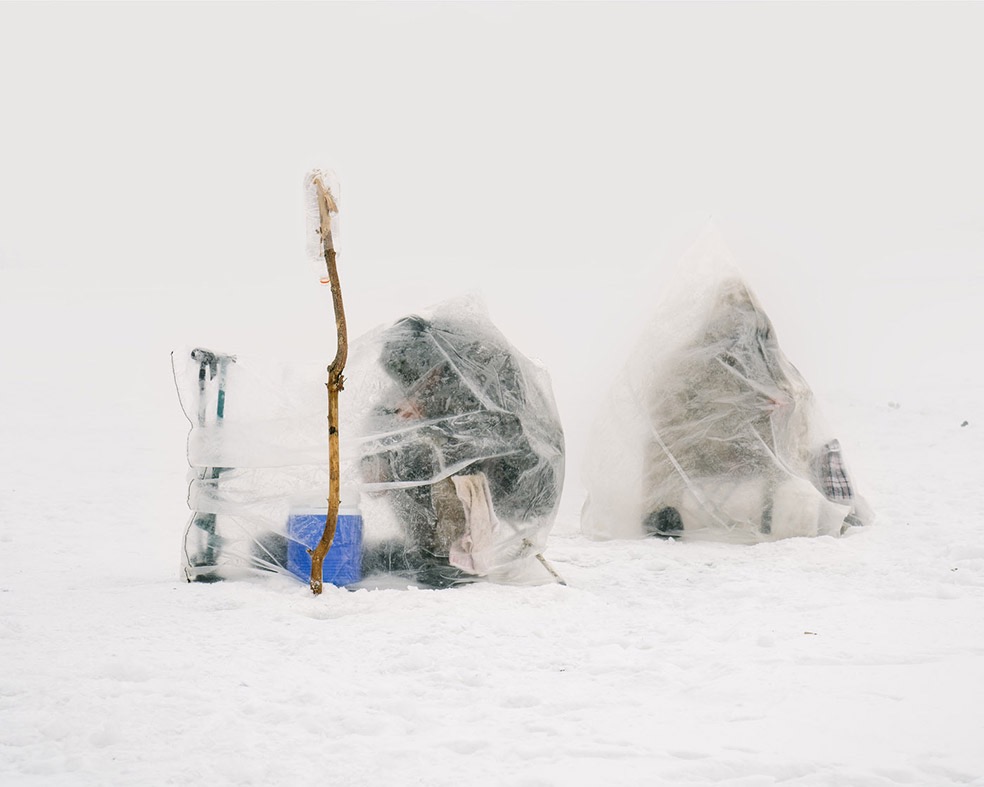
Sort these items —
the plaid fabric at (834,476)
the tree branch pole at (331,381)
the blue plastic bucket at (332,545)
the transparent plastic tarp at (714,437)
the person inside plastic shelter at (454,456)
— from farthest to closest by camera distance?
the plaid fabric at (834,476), the transparent plastic tarp at (714,437), the person inside plastic shelter at (454,456), the blue plastic bucket at (332,545), the tree branch pole at (331,381)

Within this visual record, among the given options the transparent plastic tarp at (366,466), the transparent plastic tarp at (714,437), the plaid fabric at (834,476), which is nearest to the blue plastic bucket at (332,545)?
the transparent plastic tarp at (366,466)

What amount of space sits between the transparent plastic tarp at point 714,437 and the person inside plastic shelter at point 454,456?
3.16ft

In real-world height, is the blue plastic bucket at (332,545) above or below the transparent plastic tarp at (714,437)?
below

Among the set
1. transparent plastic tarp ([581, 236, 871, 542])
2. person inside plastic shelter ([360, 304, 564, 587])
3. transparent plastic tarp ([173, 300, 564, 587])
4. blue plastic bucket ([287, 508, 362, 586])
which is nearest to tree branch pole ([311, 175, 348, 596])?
blue plastic bucket ([287, 508, 362, 586])

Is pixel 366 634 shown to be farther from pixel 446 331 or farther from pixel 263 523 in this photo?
pixel 446 331

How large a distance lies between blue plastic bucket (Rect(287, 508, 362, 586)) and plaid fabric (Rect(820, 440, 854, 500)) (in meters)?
2.46

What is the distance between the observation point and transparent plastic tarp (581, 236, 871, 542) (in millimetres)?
4430

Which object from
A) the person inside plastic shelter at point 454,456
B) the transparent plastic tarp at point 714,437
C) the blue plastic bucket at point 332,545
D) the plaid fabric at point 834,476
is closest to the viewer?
the blue plastic bucket at point 332,545

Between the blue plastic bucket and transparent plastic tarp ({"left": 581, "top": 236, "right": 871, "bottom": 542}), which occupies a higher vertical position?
transparent plastic tarp ({"left": 581, "top": 236, "right": 871, "bottom": 542})

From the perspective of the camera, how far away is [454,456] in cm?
355

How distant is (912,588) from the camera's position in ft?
11.1

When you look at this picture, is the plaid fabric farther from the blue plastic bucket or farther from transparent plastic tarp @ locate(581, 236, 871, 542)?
the blue plastic bucket

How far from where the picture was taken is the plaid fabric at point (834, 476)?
4547 mm

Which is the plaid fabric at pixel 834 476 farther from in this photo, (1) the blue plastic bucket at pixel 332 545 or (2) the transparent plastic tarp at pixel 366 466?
(1) the blue plastic bucket at pixel 332 545
